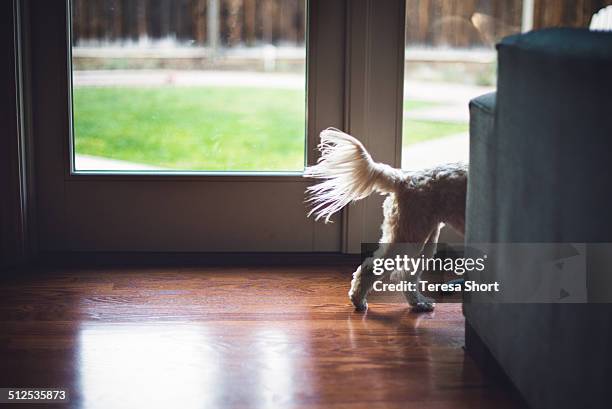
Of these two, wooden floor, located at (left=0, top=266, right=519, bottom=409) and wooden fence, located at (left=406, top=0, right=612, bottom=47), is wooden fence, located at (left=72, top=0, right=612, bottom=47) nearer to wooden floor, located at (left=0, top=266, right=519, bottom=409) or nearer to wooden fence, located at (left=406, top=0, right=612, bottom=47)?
wooden fence, located at (left=406, top=0, right=612, bottom=47)

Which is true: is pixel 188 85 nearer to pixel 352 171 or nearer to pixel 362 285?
pixel 352 171

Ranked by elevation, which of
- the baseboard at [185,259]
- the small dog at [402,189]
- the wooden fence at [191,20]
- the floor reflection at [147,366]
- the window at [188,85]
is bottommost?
the floor reflection at [147,366]

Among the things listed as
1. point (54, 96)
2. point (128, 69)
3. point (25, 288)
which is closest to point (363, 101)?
point (128, 69)

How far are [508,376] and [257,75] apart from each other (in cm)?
169

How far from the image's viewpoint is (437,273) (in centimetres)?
294

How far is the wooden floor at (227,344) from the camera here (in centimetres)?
185

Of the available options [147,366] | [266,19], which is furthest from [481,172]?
[266,19]

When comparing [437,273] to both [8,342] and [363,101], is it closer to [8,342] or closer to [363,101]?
[363,101]

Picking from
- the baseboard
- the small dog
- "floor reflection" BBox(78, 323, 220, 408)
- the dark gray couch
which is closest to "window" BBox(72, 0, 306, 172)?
the baseboard

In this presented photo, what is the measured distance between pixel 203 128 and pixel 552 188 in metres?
1.86

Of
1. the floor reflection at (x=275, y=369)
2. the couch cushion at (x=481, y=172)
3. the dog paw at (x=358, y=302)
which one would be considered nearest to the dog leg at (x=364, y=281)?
the dog paw at (x=358, y=302)

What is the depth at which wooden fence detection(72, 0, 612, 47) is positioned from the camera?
116 inches

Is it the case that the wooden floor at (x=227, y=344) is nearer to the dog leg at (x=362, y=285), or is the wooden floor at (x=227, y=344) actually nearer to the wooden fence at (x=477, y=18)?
the dog leg at (x=362, y=285)

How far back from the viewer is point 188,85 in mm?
3049
